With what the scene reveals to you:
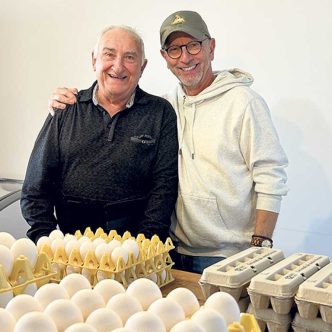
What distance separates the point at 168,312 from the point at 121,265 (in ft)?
1.41

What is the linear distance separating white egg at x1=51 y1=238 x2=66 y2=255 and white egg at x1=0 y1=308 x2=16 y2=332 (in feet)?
1.73

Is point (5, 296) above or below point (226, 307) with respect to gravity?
below

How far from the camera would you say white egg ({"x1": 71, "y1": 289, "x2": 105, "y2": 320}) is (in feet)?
2.66

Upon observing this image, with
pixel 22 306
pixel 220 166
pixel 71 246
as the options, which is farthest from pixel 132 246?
pixel 220 166

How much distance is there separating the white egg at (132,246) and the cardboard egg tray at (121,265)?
1 cm

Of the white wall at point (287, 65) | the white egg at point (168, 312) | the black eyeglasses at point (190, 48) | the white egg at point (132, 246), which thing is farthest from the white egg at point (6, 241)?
the white wall at point (287, 65)

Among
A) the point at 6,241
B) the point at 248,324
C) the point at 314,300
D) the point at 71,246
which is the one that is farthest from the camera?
the point at 71,246

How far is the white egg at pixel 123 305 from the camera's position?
791 millimetres

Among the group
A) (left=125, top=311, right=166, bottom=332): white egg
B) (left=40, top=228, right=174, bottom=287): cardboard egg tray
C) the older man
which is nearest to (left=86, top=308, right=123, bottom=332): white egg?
(left=125, top=311, right=166, bottom=332): white egg

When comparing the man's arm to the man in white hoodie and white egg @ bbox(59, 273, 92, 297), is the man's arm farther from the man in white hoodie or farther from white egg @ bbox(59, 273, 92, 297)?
white egg @ bbox(59, 273, 92, 297)

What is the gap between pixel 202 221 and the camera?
1.73 metres

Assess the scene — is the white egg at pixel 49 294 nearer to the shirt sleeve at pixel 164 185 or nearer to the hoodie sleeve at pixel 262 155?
the shirt sleeve at pixel 164 185

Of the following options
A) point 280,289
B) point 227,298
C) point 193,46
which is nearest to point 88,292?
point 227,298

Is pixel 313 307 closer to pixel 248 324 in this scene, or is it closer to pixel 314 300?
pixel 314 300
